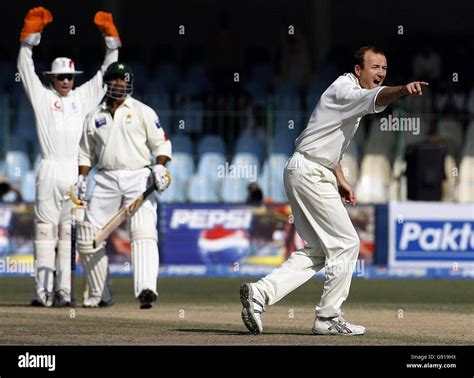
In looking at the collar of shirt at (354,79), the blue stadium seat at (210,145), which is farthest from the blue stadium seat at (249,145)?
the collar of shirt at (354,79)

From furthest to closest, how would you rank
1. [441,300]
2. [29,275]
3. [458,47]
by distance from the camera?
[458,47] < [29,275] < [441,300]

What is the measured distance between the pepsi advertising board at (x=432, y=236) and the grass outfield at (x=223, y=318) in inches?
81.8

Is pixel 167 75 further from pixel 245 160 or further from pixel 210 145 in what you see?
pixel 245 160

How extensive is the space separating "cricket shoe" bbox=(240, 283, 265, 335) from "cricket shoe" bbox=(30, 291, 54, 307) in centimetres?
412

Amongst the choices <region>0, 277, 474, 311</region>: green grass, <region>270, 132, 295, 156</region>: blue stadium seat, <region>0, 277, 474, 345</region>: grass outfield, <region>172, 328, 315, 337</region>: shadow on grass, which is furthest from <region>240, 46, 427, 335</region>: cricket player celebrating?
<region>270, 132, 295, 156</region>: blue stadium seat

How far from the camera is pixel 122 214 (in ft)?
44.0

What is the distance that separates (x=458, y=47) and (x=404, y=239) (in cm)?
504

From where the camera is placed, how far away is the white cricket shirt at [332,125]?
10.8m

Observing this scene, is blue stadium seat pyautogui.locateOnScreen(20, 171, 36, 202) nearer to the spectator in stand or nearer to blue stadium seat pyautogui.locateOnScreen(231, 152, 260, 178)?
the spectator in stand

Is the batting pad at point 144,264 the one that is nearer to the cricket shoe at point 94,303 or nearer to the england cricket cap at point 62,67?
the cricket shoe at point 94,303

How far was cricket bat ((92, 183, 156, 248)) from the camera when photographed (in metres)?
13.3

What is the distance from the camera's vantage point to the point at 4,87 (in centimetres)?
2388
